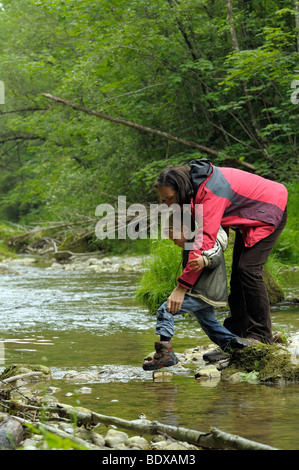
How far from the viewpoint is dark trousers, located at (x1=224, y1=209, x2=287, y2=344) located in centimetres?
428

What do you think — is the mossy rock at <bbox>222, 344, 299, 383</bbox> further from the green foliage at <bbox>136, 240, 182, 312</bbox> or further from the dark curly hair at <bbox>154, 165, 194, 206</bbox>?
the green foliage at <bbox>136, 240, 182, 312</bbox>

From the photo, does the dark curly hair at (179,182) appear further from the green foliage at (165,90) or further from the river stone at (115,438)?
the green foliage at (165,90)

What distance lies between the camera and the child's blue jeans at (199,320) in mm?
4191

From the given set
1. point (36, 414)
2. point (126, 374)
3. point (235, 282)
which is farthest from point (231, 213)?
point (36, 414)

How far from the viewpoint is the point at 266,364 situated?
13.6 feet

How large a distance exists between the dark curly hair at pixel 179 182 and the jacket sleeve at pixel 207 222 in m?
0.10

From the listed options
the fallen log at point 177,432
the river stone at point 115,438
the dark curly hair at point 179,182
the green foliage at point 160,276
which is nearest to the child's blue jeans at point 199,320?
the dark curly hair at point 179,182

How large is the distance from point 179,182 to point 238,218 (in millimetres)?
517

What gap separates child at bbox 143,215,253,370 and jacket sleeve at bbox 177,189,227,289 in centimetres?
6

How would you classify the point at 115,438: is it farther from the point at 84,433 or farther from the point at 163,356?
the point at 163,356

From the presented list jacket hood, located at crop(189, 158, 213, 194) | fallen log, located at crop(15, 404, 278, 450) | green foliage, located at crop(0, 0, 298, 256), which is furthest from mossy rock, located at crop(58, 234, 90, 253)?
fallen log, located at crop(15, 404, 278, 450)
